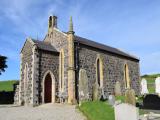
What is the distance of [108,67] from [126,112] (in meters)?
19.1

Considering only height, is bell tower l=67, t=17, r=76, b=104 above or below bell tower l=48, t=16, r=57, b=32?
below

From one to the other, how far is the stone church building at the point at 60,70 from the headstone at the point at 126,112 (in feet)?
37.2

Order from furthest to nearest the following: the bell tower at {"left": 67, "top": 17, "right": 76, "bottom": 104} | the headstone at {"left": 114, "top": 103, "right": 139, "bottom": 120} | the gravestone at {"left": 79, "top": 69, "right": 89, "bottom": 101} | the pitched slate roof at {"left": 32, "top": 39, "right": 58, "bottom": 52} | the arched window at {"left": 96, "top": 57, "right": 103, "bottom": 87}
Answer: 1. the arched window at {"left": 96, "top": 57, "right": 103, "bottom": 87}
2. the pitched slate roof at {"left": 32, "top": 39, "right": 58, "bottom": 52}
3. the bell tower at {"left": 67, "top": 17, "right": 76, "bottom": 104}
4. the gravestone at {"left": 79, "top": 69, "right": 89, "bottom": 101}
5. the headstone at {"left": 114, "top": 103, "right": 139, "bottom": 120}

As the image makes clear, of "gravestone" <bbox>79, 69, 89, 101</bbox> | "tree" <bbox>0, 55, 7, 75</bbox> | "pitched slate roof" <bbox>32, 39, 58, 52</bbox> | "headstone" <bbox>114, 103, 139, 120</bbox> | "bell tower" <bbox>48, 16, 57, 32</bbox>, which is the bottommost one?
"headstone" <bbox>114, 103, 139, 120</bbox>

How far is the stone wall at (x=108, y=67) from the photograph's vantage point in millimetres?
28656

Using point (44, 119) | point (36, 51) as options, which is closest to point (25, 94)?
point (36, 51)

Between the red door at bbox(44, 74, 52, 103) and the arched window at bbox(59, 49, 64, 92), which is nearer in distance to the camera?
the red door at bbox(44, 74, 52, 103)

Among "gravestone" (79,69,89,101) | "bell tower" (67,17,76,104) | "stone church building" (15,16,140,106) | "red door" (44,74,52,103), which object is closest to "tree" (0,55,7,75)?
"stone church building" (15,16,140,106)

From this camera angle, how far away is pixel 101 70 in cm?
3070

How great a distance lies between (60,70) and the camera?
27734 millimetres

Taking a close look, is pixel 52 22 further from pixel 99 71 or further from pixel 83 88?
pixel 83 88

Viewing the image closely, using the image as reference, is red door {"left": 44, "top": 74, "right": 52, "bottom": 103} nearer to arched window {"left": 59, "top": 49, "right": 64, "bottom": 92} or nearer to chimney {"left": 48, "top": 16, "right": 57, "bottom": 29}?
arched window {"left": 59, "top": 49, "right": 64, "bottom": 92}

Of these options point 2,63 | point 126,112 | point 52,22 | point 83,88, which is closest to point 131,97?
point 83,88

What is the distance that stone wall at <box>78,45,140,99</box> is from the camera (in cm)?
2866
